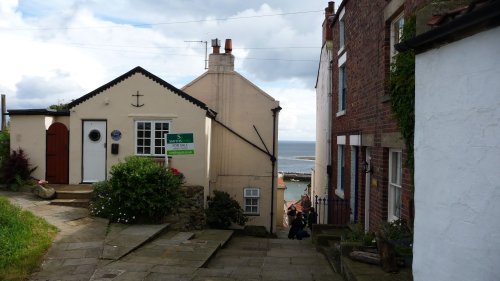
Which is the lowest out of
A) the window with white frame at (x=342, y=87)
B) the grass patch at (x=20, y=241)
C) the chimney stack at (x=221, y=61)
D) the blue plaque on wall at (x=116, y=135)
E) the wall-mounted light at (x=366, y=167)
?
the grass patch at (x=20, y=241)

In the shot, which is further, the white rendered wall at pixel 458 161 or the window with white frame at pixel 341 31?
the window with white frame at pixel 341 31

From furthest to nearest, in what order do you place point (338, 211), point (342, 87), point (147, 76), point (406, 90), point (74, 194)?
point (147, 76) < point (342, 87) < point (338, 211) < point (74, 194) < point (406, 90)

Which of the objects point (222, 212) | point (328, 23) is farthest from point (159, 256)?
point (328, 23)

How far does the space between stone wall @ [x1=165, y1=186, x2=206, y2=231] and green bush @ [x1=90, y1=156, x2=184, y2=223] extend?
21.2 inches

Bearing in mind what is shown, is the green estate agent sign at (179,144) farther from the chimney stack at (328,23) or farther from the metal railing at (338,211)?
the chimney stack at (328,23)

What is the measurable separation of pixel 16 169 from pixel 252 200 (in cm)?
922

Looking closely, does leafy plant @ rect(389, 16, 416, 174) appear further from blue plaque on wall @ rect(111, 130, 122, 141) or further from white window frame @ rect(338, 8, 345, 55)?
blue plaque on wall @ rect(111, 130, 122, 141)

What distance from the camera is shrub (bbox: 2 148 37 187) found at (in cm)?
1588

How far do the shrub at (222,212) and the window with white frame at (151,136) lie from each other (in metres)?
2.58

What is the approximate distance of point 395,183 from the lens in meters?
9.10

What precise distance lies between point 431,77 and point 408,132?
3.03m

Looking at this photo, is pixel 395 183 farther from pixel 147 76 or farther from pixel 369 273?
pixel 147 76

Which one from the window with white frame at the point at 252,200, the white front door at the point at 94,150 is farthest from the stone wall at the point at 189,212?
the window with white frame at the point at 252,200

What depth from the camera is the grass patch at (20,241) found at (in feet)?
26.1
